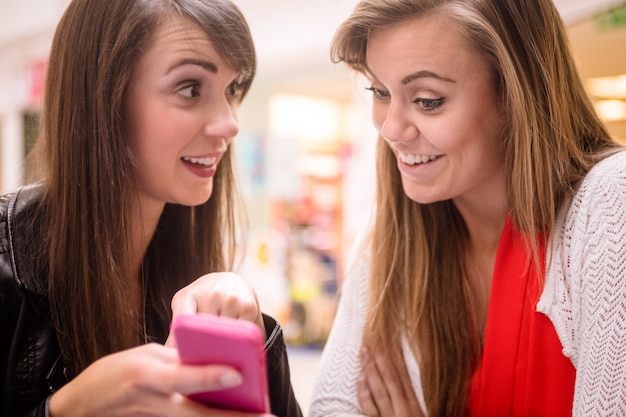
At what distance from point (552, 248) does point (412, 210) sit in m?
0.39

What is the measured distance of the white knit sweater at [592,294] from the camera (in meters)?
1.21

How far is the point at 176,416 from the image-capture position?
780mm

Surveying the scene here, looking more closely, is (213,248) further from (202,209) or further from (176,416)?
(176,416)

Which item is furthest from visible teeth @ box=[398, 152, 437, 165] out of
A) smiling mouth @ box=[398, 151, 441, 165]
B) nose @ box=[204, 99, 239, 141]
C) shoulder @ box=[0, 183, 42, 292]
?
shoulder @ box=[0, 183, 42, 292]

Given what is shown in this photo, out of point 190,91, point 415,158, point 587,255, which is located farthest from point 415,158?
point 190,91

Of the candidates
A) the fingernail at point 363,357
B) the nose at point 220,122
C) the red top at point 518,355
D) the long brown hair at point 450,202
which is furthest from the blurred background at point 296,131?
the nose at point 220,122

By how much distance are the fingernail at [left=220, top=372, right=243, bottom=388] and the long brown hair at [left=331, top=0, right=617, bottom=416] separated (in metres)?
0.87

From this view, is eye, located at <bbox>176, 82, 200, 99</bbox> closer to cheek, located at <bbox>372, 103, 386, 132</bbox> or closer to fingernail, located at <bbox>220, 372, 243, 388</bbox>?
cheek, located at <bbox>372, 103, 386, 132</bbox>

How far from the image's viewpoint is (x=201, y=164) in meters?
1.44

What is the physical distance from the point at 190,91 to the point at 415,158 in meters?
0.53

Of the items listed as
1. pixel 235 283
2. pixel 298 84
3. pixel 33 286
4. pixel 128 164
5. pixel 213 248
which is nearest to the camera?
pixel 235 283

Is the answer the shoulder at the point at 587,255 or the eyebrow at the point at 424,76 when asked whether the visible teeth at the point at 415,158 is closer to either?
the eyebrow at the point at 424,76

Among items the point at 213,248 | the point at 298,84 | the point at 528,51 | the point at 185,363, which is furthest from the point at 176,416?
the point at 298,84

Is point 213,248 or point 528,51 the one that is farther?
point 213,248
